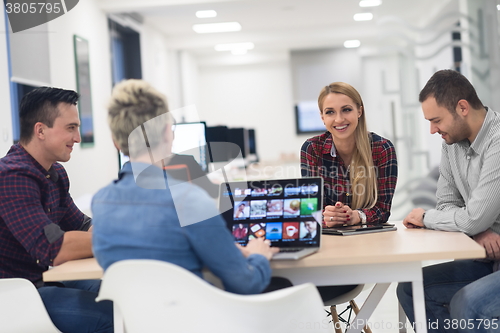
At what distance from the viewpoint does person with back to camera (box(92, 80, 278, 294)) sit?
1.34 m

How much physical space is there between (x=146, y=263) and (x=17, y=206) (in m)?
0.79

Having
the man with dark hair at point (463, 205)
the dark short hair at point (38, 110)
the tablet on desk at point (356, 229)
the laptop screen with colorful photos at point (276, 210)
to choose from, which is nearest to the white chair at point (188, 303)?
the laptop screen with colorful photos at point (276, 210)

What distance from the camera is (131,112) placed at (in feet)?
4.57

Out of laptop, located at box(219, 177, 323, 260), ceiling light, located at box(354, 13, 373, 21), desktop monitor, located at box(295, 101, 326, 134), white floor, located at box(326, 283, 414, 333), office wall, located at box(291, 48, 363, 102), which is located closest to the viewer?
laptop, located at box(219, 177, 323, 260)

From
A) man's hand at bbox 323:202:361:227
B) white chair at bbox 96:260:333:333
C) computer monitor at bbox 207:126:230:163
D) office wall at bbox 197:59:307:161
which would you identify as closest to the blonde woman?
man's hand at bbox 323:202:361:227

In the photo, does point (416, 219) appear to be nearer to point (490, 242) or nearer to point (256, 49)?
point (490, 242)

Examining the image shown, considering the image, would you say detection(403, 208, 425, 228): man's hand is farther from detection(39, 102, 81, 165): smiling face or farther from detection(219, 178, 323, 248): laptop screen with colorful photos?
detection(39, 102, 81, 165): smiling face

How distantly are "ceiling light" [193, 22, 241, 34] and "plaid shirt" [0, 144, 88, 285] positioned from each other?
22.1 ft

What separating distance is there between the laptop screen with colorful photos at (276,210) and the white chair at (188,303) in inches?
12.1

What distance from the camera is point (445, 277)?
2.07 meters

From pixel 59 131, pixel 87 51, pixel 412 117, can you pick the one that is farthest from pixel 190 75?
pixel 59 131

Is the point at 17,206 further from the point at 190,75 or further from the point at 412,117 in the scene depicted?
the point at 190,75

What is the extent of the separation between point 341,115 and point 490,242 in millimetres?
903

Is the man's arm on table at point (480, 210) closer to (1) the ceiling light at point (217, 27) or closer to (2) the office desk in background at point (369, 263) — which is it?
(2) the office desk in background at point (369, 263)
